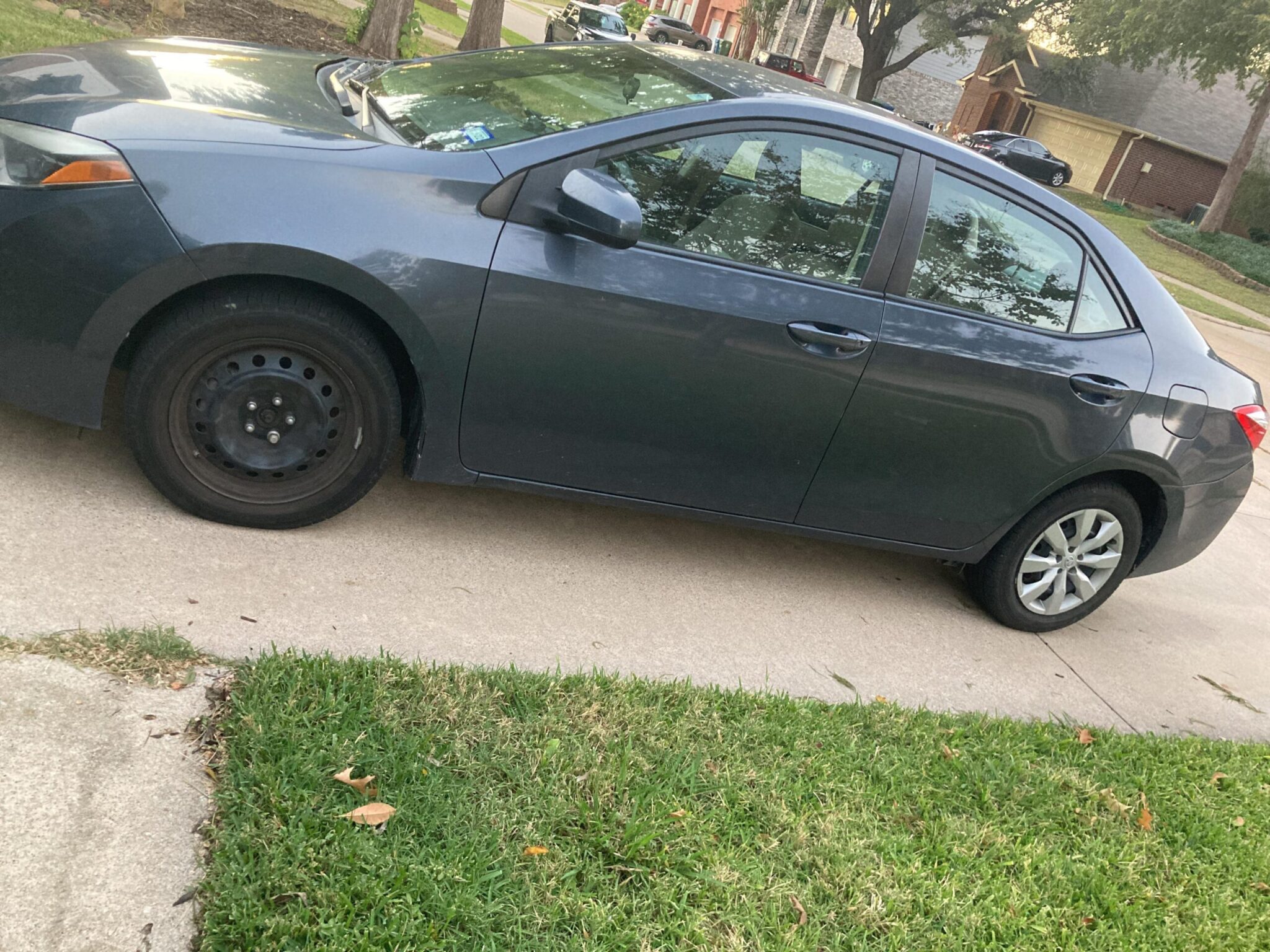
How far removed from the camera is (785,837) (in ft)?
9.59

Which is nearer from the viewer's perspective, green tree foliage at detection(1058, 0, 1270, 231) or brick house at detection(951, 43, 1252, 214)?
green tree foliage at detection(1058, 0, 1270, 231)

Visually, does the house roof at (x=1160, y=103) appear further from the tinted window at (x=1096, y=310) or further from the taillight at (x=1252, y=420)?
the tinted window at (x=1096, y=310)

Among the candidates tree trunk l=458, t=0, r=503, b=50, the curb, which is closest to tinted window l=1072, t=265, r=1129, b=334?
tree trunk l=458, t=0, r=503, b=50

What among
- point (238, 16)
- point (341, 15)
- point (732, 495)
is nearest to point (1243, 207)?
point (341, 15)

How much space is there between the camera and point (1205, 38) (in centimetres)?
3008

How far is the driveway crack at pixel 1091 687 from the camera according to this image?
168 inches

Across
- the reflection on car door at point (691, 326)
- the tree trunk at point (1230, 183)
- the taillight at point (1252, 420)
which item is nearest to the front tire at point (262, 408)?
the reflection on car door at point (691, 326)

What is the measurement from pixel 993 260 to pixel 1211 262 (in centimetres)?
2815

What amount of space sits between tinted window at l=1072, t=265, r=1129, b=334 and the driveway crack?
54.7 inches

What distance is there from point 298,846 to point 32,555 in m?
1.41

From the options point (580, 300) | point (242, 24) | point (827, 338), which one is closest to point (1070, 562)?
point (827, 338)

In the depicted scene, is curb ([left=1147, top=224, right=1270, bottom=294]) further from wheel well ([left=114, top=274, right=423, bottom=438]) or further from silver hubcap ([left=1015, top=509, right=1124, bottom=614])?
wheel well ([left=114, top=274, right=423, bottom=438])

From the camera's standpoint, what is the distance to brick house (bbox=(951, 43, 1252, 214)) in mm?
43594

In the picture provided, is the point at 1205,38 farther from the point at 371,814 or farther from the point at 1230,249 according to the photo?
the point at 371,814
